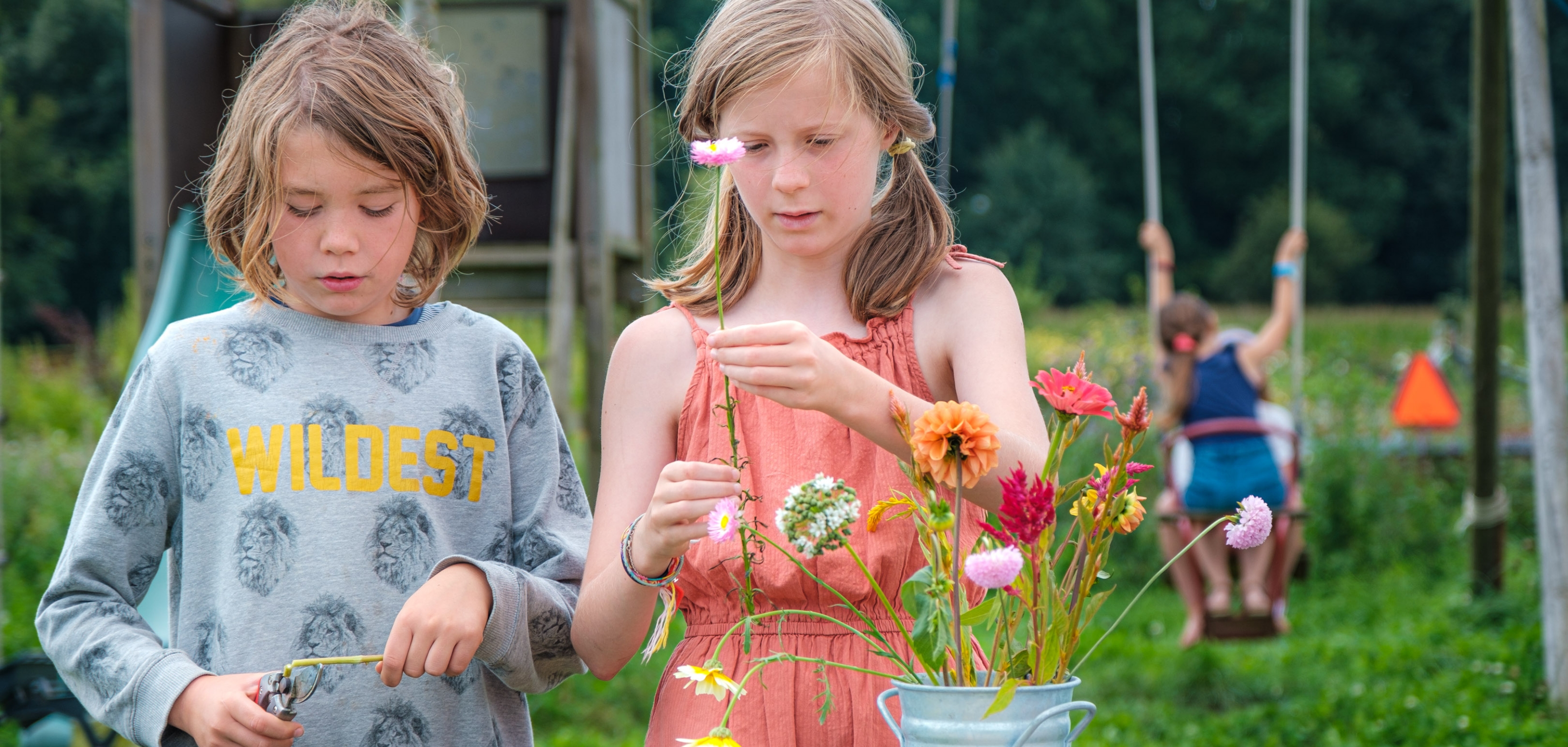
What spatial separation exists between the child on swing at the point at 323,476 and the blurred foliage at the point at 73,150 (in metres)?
23.9

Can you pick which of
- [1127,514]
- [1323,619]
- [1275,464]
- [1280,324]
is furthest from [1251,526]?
[1323,619]

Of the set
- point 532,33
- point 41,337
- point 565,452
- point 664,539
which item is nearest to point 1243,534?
point 664,539

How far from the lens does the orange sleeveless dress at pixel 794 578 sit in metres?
1.49

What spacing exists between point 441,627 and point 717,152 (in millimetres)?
591

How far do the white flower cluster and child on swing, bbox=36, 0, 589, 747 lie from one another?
1.69ft

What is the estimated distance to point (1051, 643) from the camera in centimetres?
106

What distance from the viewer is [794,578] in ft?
4.90

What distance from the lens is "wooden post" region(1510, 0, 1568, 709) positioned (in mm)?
4145

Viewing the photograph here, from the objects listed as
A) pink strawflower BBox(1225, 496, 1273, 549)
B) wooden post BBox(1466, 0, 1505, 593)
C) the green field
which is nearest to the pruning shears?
pink strawflower BBox(1225, 496, 1273, 549)

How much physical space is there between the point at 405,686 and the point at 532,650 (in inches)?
6.0

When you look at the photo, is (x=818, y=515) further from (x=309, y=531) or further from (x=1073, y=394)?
(x=309, y=531)

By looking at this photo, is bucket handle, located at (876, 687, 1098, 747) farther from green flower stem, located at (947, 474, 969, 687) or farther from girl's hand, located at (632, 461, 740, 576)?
girl's hand, located at (632, 461, 740, 576)

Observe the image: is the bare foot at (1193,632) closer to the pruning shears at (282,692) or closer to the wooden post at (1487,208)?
the wooden post at (1487,208)

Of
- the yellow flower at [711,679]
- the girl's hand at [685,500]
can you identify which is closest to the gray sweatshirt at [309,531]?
the girl's hand at [685,500]
